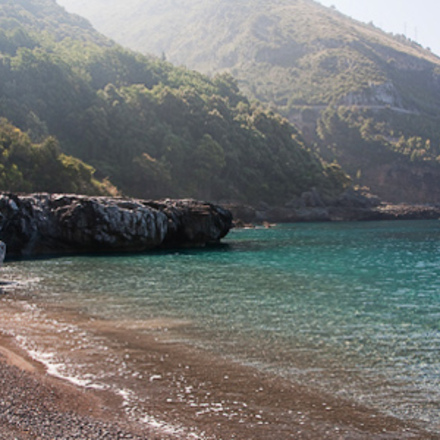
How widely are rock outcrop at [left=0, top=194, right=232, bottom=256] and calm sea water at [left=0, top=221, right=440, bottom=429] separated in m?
4.82

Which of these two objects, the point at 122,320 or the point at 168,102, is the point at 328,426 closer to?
the point at 122,320

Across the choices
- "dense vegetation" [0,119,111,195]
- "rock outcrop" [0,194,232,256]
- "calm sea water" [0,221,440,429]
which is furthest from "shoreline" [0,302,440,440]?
"dense vegetation" [0,119,111,195]

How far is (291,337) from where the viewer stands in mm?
14867

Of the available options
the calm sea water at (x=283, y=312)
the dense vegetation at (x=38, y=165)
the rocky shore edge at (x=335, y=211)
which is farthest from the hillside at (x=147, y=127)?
the calm sea water at (x=283, y=312)

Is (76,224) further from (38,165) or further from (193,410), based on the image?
(38,165)

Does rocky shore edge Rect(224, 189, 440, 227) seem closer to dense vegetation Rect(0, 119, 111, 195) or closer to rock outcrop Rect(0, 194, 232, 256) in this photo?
dense vegetation Rect(0, 119, 111, 195)

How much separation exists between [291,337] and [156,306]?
6118 millimetres

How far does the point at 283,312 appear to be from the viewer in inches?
719

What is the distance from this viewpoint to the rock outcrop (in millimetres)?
38344

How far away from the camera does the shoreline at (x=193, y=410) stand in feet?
27.6

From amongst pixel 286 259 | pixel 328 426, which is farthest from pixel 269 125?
pixel 328 426

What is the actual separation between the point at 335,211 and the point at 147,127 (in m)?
41.9

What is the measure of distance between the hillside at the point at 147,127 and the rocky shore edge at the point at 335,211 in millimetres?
5357

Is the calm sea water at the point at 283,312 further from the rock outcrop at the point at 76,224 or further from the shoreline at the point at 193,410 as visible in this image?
the rock outcrop at the point at 76,224
